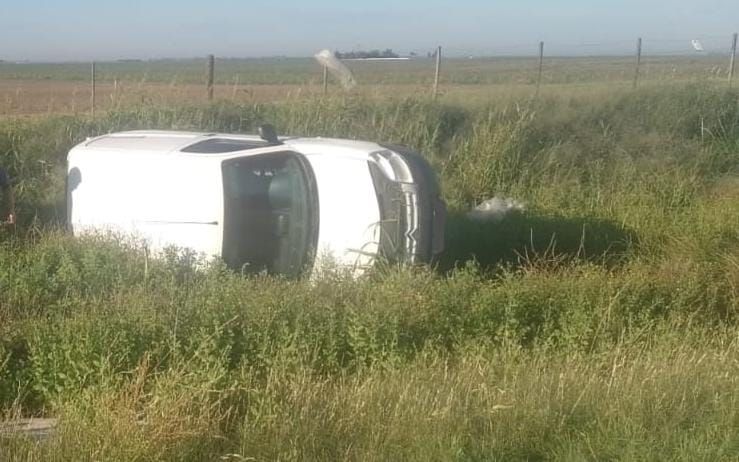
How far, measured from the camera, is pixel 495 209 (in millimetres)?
12344

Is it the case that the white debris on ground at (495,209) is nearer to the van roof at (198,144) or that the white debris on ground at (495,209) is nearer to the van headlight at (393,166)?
the van roof at (198,144)

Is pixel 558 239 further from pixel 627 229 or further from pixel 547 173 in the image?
pixel 547 173

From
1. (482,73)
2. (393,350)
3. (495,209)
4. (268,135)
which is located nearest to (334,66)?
(495,209)

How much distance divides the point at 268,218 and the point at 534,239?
389 centimetres

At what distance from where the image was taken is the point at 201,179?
8.14m

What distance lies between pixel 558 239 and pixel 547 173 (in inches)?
105

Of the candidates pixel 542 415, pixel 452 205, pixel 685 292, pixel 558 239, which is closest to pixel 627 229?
pixel 558 239

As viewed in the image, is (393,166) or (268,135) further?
(268,135)

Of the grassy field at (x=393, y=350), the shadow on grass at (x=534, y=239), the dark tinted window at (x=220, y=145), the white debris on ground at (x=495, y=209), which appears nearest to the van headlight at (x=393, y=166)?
the grassy field at (x=393, y=350)

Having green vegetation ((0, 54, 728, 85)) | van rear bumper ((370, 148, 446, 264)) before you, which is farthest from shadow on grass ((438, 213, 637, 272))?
green vegetation ((0, 54, 728, 85))

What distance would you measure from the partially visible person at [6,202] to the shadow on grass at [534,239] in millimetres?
4007

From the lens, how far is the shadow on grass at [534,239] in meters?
10.3

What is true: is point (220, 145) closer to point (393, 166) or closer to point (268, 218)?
point (268, 218)

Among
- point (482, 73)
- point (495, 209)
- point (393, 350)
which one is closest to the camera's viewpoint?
point (393, 350)
